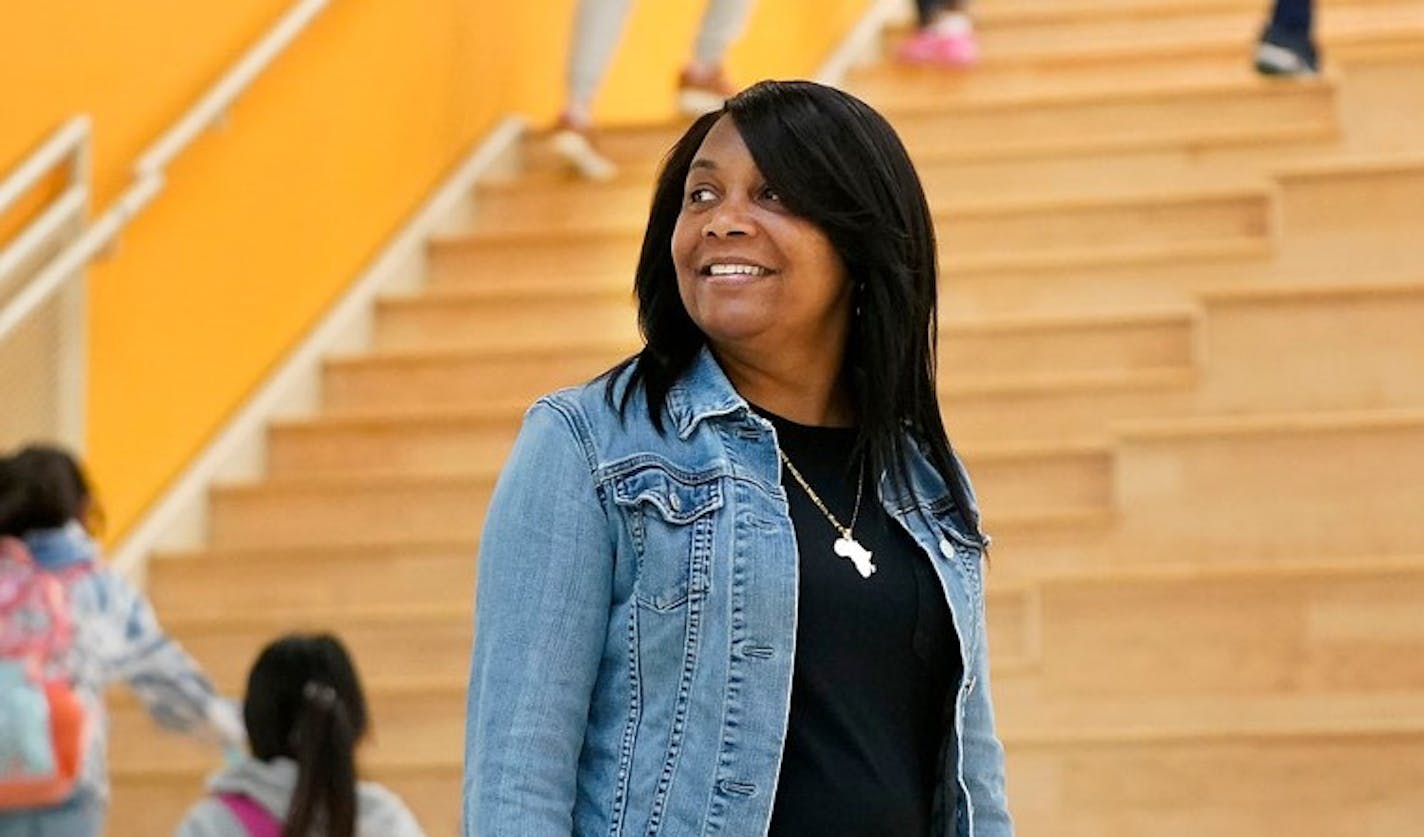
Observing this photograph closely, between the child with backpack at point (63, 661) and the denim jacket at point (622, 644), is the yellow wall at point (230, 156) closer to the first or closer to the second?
the child with backpack at point (63, 661)

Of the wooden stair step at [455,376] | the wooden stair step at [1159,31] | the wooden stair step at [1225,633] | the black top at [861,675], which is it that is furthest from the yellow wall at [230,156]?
the black top at [861,675]

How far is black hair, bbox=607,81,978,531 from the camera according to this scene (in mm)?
2193

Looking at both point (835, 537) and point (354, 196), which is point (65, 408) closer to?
point (354, 196)

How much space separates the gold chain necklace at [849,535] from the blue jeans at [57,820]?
9.28 feet

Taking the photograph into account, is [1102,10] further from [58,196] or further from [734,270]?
[734,270]

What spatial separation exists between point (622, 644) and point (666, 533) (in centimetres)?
8

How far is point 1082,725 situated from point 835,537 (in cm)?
352

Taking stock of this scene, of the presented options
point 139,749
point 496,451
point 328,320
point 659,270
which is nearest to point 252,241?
point 328,320

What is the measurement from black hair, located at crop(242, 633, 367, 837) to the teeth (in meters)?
2.21

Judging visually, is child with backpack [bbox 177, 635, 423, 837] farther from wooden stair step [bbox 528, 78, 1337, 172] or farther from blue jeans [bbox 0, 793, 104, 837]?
wooden stair step [bbox 528, 78, 1337, 172]

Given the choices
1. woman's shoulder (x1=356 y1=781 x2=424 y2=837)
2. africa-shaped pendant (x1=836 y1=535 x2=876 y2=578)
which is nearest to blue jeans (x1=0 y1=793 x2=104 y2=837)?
woman's shoulder (x1=356 y1=781 x2=424 y2=837)

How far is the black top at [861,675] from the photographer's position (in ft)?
7.00

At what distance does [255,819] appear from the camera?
4.19 m

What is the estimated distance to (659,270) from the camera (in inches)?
89.0
